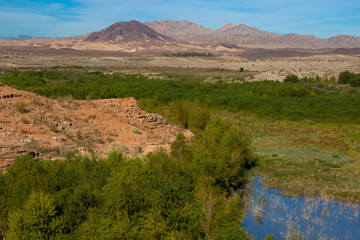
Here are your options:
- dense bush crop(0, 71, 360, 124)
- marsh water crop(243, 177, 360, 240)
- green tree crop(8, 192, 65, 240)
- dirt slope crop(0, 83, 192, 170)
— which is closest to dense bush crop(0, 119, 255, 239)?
green tree crop(8, 192, 65, 240)

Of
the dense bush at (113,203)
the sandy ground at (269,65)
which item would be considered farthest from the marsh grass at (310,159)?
the sandy ground at (269,65)

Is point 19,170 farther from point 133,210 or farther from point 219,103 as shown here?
point 219,103

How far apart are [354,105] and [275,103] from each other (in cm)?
782

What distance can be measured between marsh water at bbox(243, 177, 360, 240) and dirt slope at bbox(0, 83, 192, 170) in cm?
651

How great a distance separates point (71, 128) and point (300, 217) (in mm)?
12643

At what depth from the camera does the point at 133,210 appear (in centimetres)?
943

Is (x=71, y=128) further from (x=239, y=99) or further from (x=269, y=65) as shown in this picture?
(x=269, y=65)

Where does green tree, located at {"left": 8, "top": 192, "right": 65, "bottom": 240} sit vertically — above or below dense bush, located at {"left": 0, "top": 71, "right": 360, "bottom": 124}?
above

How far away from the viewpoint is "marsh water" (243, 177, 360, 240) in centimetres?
1318

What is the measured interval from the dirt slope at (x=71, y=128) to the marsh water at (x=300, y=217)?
6508 millimetres

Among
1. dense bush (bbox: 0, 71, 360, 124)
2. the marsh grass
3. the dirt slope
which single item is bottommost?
the marsh grass

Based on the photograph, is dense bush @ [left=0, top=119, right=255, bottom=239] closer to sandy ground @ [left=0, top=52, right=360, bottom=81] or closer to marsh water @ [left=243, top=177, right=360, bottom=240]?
marsh water @ [left=243, top=177, right=360, bottom=240]

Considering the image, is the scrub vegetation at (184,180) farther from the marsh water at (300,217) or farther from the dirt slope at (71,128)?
the dirt slope at (71,128)

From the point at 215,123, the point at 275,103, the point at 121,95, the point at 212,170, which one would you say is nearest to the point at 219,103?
the point at 275,103
